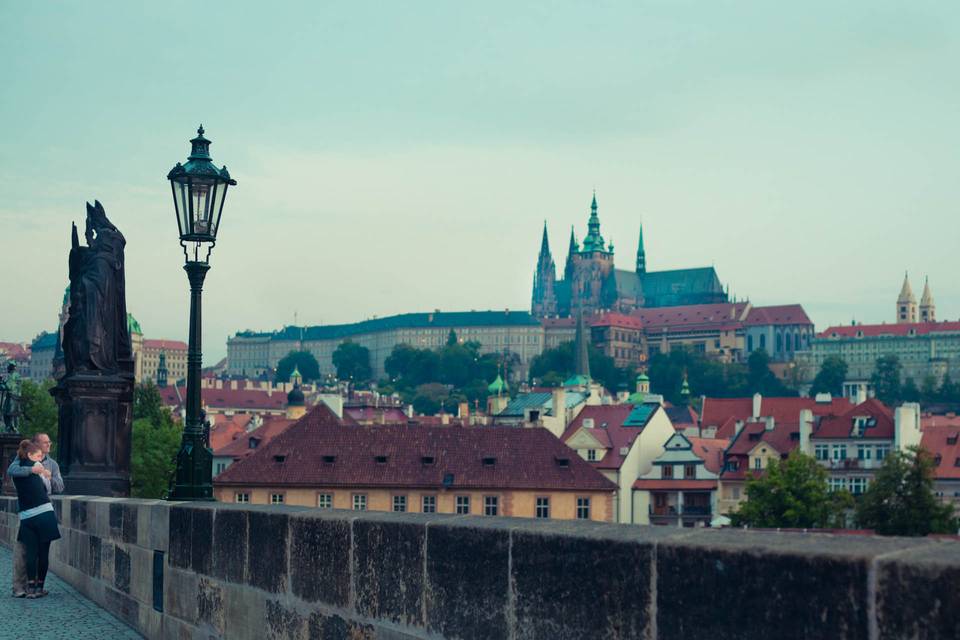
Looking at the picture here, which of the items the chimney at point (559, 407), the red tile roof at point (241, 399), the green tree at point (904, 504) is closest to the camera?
the green tree at point (904, 504)

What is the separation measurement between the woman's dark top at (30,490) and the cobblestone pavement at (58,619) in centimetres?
75

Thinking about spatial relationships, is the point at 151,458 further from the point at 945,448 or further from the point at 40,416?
the point at 945,448

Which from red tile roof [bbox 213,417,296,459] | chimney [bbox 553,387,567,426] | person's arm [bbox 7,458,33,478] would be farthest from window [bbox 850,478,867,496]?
person's arm [bbox 7,458,33,478]

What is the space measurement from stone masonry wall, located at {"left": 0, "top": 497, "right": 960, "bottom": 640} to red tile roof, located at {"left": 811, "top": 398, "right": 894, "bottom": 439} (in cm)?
8694

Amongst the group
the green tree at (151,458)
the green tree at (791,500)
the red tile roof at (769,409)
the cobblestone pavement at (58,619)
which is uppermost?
the cobblestone pavement at (58,619)

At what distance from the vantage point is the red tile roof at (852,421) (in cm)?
9188

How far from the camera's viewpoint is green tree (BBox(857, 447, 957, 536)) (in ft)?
217

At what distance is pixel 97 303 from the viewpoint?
1622 centimetres

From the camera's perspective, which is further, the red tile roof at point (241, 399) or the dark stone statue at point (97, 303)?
the red tile roof at point (241, 399)

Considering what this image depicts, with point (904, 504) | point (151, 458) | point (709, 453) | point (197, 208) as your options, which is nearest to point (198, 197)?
point (197, 208)

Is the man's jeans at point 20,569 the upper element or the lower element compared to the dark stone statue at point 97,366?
lower

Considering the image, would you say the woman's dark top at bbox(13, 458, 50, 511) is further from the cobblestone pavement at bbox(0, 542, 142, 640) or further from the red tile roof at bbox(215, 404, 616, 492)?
the red tile roof at bbox(215, 404, 616, 492)

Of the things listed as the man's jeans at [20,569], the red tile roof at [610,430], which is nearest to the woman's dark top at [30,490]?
the man's jeans at [20,569]

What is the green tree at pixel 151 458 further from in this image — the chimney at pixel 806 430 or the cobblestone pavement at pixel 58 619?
the cobblestone pavement at pixel 58 619
